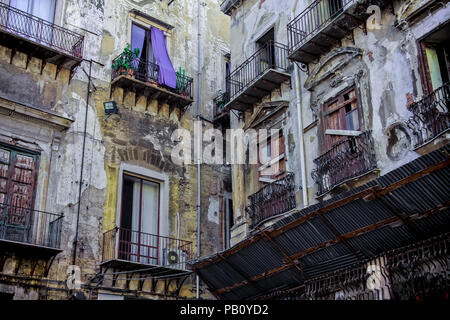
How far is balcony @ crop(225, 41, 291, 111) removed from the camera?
14.9 metres

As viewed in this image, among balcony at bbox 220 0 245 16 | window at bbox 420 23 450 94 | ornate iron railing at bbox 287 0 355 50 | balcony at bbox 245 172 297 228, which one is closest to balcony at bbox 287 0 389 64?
ornate iron railing at bbox 287 0 355 50

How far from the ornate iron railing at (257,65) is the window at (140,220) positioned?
373 centimetres

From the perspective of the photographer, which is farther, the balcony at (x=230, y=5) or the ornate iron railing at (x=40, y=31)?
the balcony at (x=230, y=5)

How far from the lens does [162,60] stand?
18656mm

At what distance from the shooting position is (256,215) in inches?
577

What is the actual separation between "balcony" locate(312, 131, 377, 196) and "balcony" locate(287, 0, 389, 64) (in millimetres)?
2432

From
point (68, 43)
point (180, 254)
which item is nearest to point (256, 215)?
point (180, 254)

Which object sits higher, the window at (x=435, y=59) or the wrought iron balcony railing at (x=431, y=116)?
the window at (x=435, y=59)

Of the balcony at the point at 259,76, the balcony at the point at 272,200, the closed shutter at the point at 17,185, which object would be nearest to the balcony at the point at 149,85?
the balcony at the point at 259,76

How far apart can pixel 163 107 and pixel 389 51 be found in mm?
8409

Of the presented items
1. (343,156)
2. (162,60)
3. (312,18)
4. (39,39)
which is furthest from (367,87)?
(39,39)

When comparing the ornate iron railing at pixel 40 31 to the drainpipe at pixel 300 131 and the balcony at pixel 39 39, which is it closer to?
the balcony at pixel 39 39

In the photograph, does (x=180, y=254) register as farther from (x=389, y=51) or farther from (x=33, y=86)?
(x=389, y=51)

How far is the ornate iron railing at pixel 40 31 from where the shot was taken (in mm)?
15820
